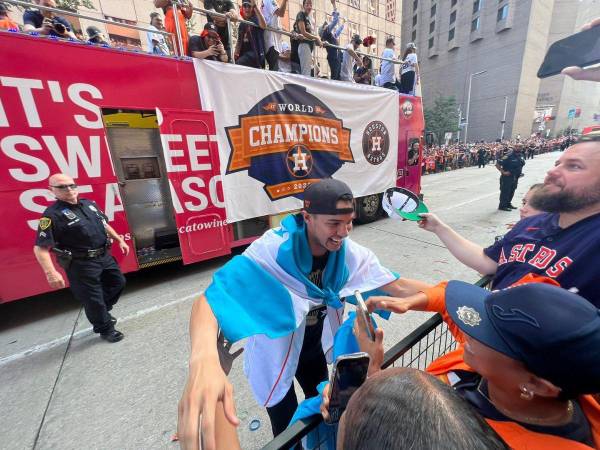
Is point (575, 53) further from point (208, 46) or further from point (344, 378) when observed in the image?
point (208, 46)

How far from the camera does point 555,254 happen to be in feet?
4.46

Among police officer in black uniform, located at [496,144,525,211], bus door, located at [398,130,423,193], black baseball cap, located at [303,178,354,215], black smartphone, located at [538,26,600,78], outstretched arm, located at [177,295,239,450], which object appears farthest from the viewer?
police officer in black uniform, located at [496,144,525,211]

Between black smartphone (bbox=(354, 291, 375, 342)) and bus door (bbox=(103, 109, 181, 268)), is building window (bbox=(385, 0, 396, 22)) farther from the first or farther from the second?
black smartphone (bbox=(354, 291, 375, 342))

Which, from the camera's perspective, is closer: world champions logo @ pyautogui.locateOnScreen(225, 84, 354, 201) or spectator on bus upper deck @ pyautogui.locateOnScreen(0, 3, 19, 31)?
spectator on bus upper deck @ pyautogui.locateOnScreen(0, 3, 19, 31)

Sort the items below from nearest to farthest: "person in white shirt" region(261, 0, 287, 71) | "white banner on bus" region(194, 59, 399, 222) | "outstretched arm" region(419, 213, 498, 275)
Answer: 1. "outstretched arm" region(419, 213, 498, 275)
2. "white banner on bus" region(194, 59, 399, 222)
3. "person in white shirt" region(261, 0, 287, 71)

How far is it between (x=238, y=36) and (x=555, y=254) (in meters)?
5.91

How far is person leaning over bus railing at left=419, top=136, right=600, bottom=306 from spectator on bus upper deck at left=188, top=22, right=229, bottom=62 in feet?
15.0

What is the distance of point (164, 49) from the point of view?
5.09m

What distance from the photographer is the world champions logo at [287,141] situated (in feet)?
15.2

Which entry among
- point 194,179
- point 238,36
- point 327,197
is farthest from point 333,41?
point 327,197

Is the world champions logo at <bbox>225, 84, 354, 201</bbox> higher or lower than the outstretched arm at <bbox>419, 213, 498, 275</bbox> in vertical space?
higher

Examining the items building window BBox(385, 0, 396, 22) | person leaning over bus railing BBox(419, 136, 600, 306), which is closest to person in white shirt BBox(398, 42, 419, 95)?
person leaning over bus railing BBox(419, 136, 600, 306)

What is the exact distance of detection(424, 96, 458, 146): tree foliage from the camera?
3769cm

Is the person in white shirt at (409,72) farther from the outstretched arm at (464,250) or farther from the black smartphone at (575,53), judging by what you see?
the outstretched arm at (464,250)
